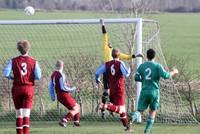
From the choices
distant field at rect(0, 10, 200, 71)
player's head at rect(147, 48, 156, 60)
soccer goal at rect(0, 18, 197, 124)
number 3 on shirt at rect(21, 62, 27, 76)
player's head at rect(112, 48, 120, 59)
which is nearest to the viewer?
number 3 on shirt at rect(21, 62, 27, 76)

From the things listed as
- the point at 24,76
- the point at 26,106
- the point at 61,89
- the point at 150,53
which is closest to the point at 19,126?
the point at 26,106

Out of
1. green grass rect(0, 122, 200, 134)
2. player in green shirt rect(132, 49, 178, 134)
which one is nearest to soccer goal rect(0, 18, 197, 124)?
green grass rect(0, 122, 200, 134)

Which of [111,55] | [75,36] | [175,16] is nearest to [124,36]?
[75,36]

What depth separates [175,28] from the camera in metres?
51.9

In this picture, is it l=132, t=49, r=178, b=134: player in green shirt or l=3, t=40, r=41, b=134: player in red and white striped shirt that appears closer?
l=3, t=40, r=41, b=134: player in red and white striped shirt

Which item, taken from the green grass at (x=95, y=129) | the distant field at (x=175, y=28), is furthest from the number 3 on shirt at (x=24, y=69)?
the distant field at (x=175, y=28)

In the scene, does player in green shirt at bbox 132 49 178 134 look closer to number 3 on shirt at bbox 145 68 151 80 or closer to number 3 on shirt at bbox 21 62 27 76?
number 3 on shirt at bbox 145 68 151 80

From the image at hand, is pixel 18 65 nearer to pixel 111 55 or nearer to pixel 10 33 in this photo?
pixel 111 55

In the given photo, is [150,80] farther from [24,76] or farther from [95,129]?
[24,76]

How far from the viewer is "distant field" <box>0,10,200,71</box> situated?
108 feet

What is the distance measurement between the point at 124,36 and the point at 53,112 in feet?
9.16

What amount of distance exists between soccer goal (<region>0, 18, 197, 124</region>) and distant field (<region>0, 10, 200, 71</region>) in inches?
181

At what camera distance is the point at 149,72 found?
14148 millimetres

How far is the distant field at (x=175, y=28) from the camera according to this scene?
108 ft
